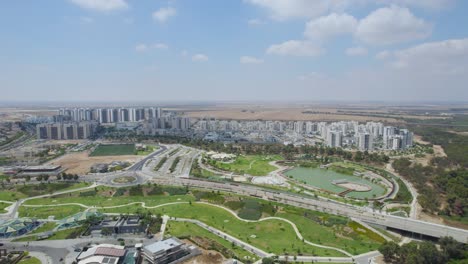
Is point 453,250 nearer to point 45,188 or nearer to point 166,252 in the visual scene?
point 166,252

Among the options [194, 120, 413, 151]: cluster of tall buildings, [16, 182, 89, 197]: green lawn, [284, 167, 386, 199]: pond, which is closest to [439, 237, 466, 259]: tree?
[284, 167, 386, 199]: pond

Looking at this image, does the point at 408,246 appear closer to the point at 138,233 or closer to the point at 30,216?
the point at 138,233

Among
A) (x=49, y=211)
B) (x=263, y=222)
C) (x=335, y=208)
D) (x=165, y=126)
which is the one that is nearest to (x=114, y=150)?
(x=165, y=126)

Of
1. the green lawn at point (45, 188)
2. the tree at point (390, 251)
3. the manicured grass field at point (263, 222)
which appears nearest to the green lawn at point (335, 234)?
the manicured grass field at point (263, 222)

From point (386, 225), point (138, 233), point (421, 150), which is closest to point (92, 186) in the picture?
point (138, 233)

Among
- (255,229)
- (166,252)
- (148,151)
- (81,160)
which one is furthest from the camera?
(148,151)
